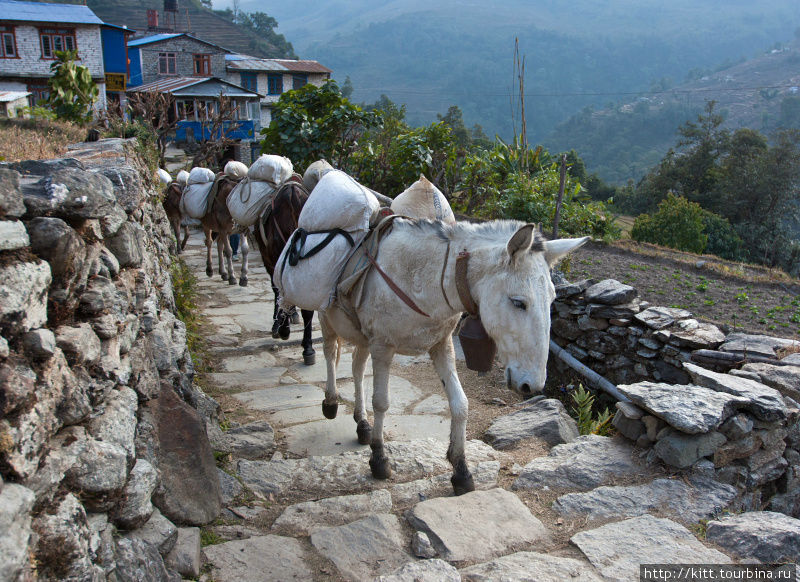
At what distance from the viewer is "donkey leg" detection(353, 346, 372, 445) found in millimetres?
4828

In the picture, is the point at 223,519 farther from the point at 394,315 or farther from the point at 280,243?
the point at 280,243

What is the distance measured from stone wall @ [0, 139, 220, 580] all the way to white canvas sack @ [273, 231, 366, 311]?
123 centimetres

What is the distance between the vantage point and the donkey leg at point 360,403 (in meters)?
4.83

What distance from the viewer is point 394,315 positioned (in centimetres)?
377

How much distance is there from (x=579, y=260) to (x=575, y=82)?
17292 centimetres

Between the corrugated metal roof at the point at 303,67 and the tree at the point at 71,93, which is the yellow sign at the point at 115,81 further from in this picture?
the tree at the point at 71,93

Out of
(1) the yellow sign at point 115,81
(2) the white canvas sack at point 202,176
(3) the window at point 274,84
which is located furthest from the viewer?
(3) the window at point 274,84

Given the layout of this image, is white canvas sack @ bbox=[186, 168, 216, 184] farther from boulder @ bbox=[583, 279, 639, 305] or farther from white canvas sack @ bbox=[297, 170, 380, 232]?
boulder @ bbox=[583, 279, 639, 305]

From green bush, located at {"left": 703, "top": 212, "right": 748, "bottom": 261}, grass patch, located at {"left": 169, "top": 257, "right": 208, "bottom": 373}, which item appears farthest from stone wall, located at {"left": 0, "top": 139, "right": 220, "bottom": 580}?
green bush, located at {"left": 703, "top": 212, "right": 748, "bottom": 261}

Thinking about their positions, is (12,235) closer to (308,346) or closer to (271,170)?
(308,346)

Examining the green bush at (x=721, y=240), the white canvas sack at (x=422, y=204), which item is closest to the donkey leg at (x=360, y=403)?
the white canvas sack at (x=422, y=204)

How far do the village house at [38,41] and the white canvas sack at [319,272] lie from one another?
28.1 metres

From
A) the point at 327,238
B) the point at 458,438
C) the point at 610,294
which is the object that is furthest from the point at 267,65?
the point at 458,438

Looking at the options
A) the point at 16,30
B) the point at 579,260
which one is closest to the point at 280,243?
the point at 579,260
